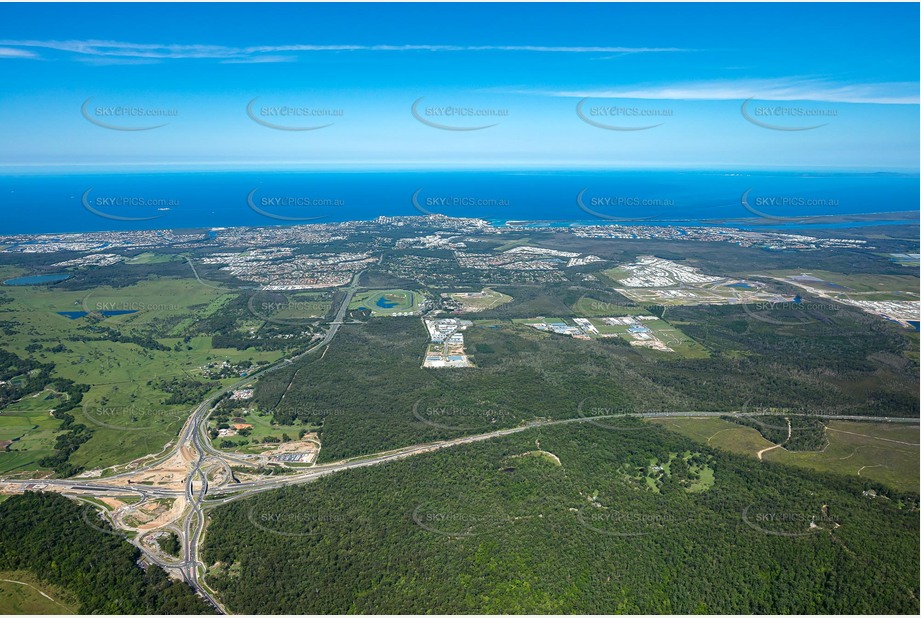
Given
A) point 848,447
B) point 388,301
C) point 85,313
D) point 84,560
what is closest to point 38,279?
point 85,313

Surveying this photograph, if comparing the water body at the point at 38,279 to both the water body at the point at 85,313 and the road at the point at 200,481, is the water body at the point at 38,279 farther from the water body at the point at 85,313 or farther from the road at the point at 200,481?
the road at the point at 200,481

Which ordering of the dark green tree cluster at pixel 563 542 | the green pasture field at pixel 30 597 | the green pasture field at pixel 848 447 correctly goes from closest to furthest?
the green pasture field at pixel 30 597, the dark green tree cluster at pixel 563 542, the green pasture field at pixel 848 447

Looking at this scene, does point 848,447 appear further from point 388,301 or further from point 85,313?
point 85,313

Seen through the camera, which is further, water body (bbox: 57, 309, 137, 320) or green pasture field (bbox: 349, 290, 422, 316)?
green pasture field (bbox: 349, 290, 422, 316)

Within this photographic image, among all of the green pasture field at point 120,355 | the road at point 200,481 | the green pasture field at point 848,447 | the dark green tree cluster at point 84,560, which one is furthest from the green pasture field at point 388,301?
the dark green tree cluster at point 84,560

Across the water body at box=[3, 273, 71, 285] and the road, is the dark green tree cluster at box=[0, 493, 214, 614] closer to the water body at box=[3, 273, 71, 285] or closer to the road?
the road

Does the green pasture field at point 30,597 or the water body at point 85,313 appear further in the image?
the water body at point 85,313

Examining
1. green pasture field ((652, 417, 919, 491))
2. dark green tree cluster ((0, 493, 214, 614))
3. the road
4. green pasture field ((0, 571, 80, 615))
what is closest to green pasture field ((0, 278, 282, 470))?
the road

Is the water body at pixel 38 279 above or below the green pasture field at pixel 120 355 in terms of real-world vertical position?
above

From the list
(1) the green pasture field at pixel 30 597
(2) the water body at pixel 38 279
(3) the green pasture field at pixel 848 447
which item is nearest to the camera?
(1) the green pasture field at pixel 30 597

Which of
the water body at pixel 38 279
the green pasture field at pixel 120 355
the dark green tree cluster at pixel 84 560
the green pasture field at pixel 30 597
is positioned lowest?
the green pasture field at pixel 30 597
